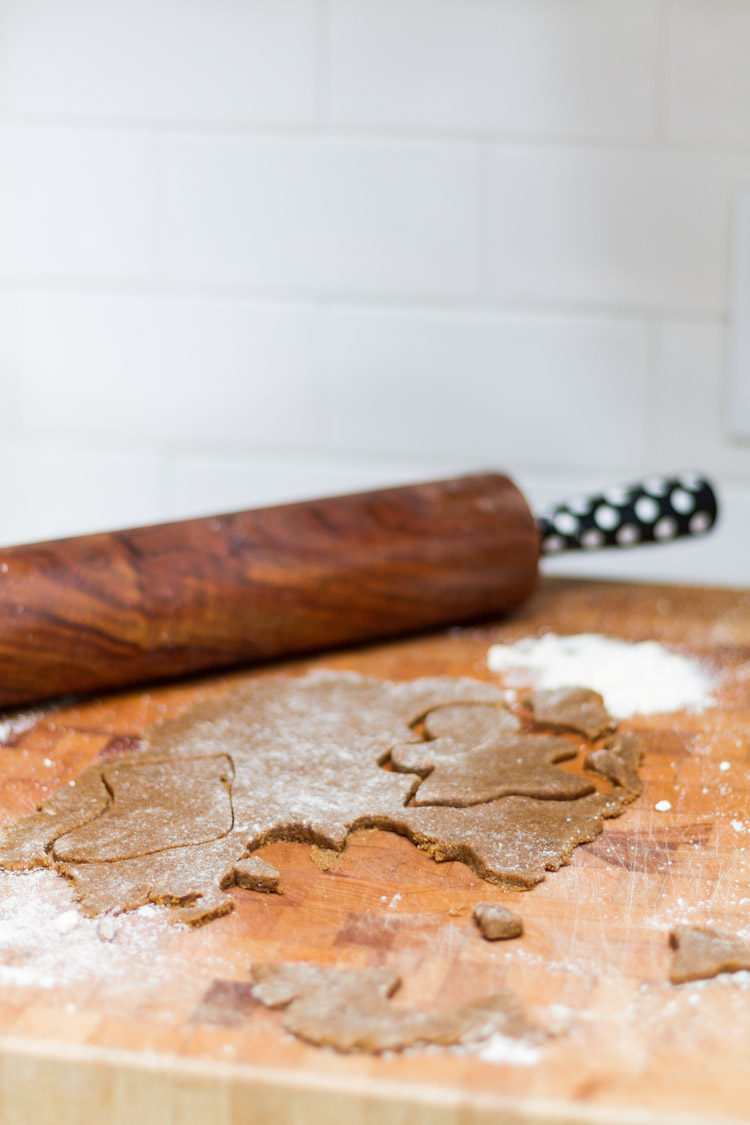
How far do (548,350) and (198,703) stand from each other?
2.04ft

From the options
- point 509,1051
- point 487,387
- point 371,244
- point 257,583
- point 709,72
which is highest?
point 709,72

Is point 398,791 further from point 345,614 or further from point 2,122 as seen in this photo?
point 2,122

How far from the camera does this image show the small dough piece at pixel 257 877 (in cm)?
72

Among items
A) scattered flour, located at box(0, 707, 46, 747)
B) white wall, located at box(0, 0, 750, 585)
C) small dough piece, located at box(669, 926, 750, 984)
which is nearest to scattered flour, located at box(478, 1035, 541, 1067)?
small dough piece, located at box(669, 926, 750, 984)

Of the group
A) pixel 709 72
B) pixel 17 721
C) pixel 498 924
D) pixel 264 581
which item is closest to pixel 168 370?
pixel 264 581

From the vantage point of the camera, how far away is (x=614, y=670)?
1.06 meters

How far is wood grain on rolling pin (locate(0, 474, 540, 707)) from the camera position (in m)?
0.98

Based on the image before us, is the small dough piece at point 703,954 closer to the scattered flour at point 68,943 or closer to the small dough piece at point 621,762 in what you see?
the small dough piece at point 621,762

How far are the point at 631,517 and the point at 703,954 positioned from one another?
0.60 metres

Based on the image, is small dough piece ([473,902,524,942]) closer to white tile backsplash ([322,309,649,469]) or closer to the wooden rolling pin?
the wooden rolling pin

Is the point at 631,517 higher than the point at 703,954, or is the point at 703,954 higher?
the point at 631,517

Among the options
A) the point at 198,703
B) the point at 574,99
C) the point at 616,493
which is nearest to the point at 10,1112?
the point at 198,703

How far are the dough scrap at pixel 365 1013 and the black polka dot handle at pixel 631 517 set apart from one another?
639 millimetres

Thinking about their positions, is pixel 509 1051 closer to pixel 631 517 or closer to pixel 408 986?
pixel 408 986
